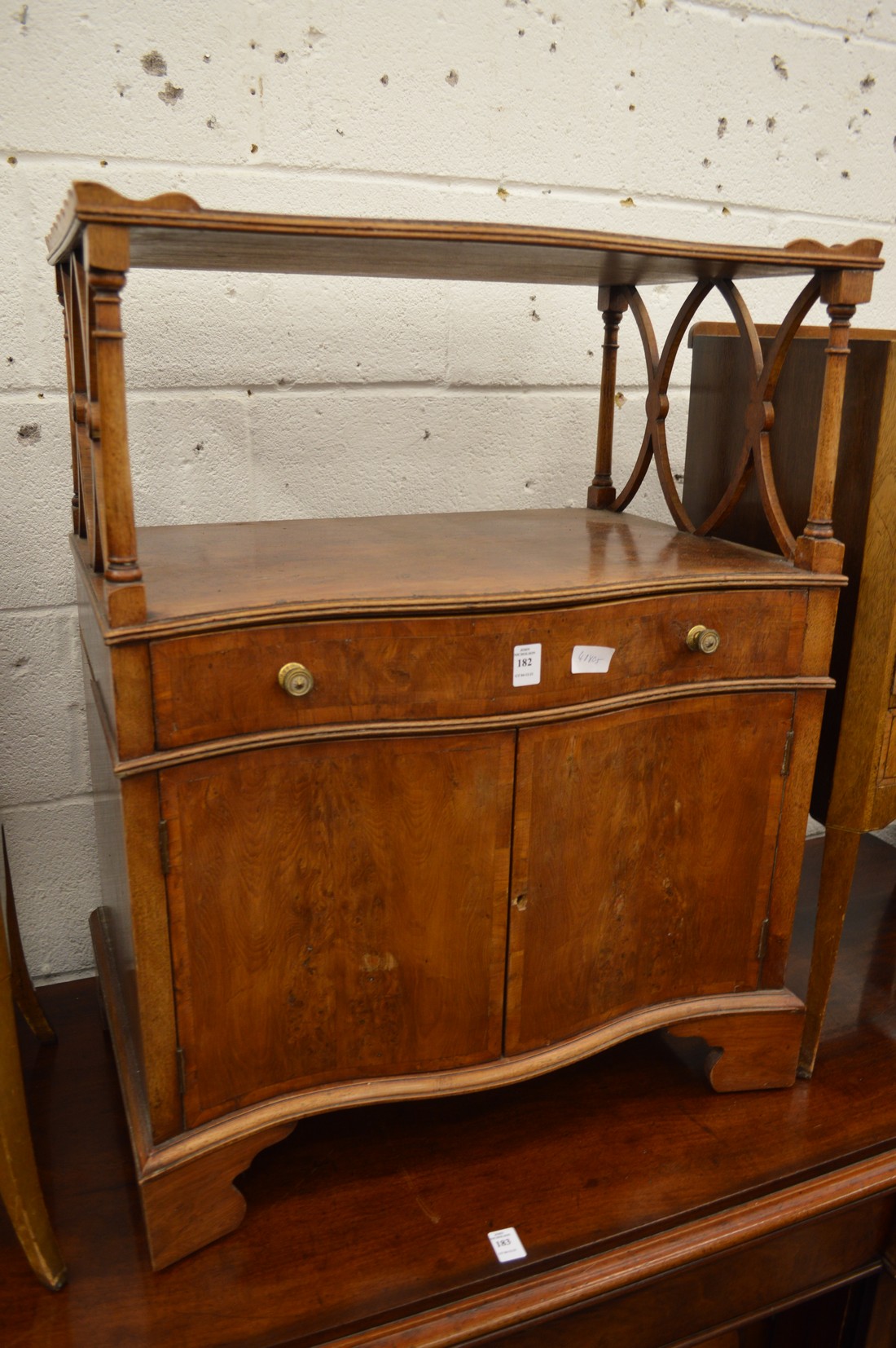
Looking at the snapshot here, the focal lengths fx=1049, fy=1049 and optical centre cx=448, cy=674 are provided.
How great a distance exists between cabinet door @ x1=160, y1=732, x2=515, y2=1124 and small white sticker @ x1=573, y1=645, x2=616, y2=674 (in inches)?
5.1

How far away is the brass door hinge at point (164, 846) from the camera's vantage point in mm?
1198

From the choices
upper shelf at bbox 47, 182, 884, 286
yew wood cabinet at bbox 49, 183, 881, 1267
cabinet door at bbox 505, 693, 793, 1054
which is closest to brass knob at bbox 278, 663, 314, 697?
yew wood cabinet at bbox 49, 183, 881, 1267

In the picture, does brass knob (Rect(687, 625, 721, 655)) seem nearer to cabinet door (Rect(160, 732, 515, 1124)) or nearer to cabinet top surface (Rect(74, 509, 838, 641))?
cabinet top surface (Rect(74, 509, 838, 641))

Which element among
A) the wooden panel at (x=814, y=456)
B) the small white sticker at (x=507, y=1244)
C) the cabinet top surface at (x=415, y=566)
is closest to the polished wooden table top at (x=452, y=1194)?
the small white sticker at (x=507, y=1244)

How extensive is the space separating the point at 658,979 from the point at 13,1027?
2.91 feet

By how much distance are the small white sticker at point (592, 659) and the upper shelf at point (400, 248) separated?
48 cm

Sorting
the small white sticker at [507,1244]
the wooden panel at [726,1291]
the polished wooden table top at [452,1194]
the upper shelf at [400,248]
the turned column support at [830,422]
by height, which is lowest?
the wooden panel at [726,1291]

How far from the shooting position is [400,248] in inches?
49.9

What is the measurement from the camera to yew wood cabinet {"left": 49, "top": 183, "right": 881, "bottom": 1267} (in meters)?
1.19

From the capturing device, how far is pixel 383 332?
73.5 inches

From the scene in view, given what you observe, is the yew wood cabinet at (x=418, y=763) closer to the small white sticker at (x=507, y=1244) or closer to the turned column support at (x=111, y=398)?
the turned column support at (x=111, y=398)

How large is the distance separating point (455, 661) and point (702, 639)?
0.36 meters

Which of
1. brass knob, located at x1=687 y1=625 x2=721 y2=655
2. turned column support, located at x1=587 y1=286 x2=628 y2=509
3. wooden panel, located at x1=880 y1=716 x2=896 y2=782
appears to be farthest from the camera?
turned column support, located at x1=587 y1=286 x2=628 y2=509

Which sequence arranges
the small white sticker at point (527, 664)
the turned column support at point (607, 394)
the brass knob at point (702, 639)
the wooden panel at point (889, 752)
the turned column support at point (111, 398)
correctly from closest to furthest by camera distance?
the turned column support at point (111, 398) < the small white sticker at point (527, 664) < the brass knob at point (702, 639) < the wooden panel at point (889, 752) < the turned column support at point (607, 394)
